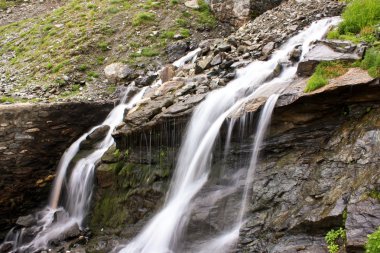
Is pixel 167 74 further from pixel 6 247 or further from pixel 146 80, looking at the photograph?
pixel 6 247

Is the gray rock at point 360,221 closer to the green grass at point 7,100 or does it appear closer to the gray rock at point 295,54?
the gray rock at point 295,54

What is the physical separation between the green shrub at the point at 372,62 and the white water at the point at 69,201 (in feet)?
26.8

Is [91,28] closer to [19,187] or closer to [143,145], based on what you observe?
[19,187]

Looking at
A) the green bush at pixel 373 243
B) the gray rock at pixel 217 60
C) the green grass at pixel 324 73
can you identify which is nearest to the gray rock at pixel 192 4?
the gray rock at pixel 217 60

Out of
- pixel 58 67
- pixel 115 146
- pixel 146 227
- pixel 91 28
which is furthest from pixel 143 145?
pixel 91 28

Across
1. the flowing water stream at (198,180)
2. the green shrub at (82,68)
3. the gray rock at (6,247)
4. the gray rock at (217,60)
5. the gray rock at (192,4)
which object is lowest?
the gray rock at (6,247)

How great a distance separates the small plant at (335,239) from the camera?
6621 millimetres

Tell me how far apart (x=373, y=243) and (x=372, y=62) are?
4264 millimetres

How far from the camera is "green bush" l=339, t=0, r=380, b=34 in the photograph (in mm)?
10930

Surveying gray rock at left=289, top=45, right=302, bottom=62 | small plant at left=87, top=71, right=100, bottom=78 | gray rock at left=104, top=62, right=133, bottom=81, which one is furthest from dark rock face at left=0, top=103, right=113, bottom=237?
gray rock at left=289, top=45, right=302, bottom=62

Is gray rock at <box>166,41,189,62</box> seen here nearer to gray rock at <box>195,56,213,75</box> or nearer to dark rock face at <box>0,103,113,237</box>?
gray rock at <box>195,56,213,75</box>

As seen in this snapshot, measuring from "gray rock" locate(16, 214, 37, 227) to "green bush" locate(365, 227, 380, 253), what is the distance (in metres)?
10.5

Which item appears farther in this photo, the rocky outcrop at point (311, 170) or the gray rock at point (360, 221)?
the rocky outcrop at point (311, 170)

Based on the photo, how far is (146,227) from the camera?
10195mm
